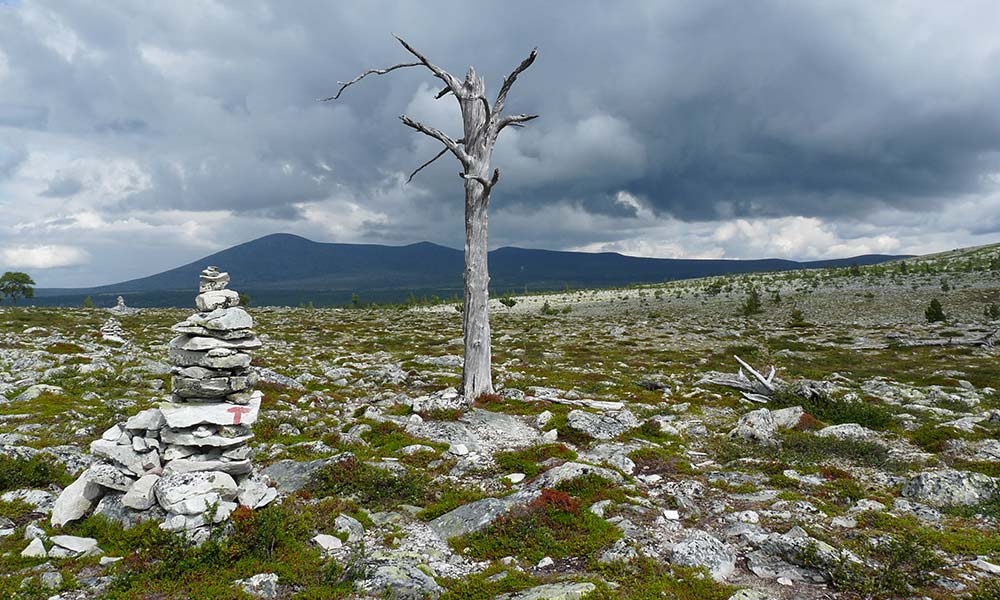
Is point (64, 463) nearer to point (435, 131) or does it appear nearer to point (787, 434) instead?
point (435, 131)

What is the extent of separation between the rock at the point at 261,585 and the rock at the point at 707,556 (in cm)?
553

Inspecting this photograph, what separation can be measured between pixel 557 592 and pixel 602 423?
345 inches

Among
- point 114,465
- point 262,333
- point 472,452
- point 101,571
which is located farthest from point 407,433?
point 262,333

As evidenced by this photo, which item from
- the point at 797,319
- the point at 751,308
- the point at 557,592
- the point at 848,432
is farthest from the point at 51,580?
the point at 751,308

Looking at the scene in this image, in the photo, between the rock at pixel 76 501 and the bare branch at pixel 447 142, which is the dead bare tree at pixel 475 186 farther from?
the rock at pixel 76 501

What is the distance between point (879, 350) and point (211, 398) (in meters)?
38.6

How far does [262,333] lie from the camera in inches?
1809

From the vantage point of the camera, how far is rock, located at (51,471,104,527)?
7.94m

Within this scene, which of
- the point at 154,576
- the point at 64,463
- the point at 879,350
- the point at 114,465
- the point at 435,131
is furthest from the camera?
the point at 879,350

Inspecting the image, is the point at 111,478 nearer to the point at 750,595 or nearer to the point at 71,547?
the point at 71,547

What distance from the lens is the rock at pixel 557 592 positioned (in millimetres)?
5840

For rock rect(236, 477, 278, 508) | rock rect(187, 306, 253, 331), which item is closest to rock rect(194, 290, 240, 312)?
rock rect(187, 306, 253, 331)

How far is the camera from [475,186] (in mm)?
17578

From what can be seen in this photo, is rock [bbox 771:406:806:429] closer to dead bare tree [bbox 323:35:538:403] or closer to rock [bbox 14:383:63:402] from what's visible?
dead bare tree [bbox 323:35:538:403]
